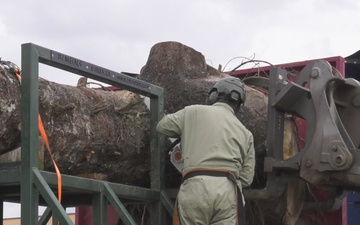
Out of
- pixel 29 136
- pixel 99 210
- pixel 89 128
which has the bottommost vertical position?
pixel 99 210

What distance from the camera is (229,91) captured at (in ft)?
17.9

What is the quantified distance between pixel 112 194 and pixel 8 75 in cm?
100

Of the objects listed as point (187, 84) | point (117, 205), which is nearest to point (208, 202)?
point (117, 205)

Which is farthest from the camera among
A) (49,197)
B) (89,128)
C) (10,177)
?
(89,128)

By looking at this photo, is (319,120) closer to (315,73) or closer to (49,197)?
(315,73)

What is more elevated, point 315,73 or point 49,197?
point 315,73

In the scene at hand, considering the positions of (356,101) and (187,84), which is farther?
(187,84)

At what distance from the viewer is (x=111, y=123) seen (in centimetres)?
560

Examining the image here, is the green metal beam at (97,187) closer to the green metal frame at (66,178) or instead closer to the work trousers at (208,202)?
the green metal frame at (66,178)

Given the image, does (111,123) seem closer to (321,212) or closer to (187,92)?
(187,92)

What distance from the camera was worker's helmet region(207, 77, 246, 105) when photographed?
546cm

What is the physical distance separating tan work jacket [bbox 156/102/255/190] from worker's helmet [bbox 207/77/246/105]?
6 centimetres

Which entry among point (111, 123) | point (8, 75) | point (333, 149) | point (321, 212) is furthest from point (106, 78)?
point (321, 212)

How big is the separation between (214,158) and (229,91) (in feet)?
1.61
